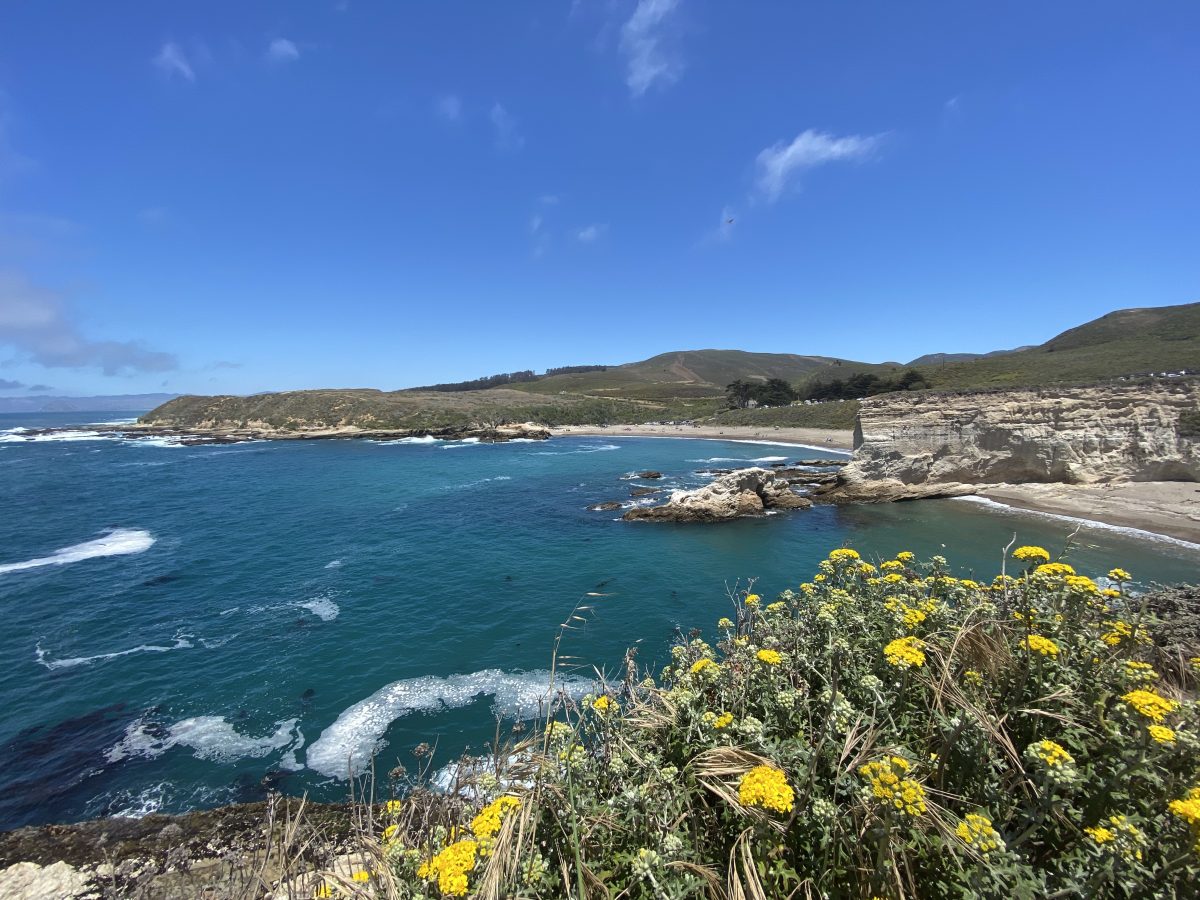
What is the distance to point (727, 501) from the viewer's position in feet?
90.7

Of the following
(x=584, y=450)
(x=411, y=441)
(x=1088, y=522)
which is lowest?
(x=1088, y=522)

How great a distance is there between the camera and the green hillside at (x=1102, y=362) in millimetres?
41438

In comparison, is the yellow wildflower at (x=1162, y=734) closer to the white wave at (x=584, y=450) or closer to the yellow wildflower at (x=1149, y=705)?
the yellow wildflower at (x=1149, y=705)

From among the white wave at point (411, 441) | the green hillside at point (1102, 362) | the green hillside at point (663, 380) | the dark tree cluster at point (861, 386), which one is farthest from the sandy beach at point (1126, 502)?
the green hillside at point (663, 380)

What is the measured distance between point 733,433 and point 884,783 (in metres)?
73.4

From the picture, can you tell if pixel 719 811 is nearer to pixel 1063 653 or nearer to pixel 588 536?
pixel 1063 653

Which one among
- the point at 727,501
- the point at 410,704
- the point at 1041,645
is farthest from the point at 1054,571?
the point at 727,501

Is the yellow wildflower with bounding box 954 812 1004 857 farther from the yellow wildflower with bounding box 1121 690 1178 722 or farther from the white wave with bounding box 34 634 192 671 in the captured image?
the white wave with bounding box 34 634 192 671

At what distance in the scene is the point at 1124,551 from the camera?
1925 centimetres

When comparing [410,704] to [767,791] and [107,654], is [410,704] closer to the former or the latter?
[107,654]

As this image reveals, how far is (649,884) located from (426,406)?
332 feet

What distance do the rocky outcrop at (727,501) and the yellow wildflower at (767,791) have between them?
25.1 metres

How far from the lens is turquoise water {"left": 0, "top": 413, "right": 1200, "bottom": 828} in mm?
9836

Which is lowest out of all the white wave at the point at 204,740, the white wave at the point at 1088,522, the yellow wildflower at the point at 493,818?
the white wave at the point at 1088,522
